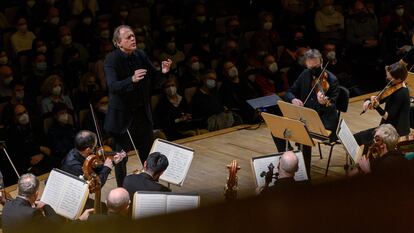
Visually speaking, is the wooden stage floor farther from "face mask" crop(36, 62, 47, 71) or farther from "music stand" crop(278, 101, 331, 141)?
"face mask" crop(36, 62, 47, 71)

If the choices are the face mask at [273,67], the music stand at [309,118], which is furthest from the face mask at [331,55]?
the music stand at [309,118]

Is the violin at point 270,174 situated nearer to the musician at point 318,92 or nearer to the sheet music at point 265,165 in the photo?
the sheet music at point 265,165

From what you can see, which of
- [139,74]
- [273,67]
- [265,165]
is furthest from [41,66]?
[265,165]

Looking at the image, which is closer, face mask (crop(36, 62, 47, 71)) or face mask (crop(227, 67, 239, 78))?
face mask (crop(36, 62, 47, 71))

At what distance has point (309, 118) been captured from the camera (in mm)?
5262

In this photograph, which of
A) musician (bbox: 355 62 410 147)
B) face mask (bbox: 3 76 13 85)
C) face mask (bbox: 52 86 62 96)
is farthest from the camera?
face mask (bbox: 3 76 13 85)

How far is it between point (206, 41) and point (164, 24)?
0.57 metres

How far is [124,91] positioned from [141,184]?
77 centimetres

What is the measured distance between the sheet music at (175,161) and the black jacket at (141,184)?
46 centimetres

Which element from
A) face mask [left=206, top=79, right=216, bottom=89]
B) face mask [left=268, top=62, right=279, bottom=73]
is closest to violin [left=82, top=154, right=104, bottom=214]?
face mask [left=206, top=79, right=216, bottom=89]

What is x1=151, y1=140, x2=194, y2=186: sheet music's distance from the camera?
A: 4668mm

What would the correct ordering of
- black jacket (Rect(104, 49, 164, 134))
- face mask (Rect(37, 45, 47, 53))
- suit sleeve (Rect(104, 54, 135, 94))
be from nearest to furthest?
suit sleeve (Rect(104, 54, 135, 94)), black jacket (Rect(104, 49, 164, 134)), face mask (Rect(37, 45, 47, 53))

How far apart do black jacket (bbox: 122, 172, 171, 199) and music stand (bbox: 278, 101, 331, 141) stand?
1.50 metres

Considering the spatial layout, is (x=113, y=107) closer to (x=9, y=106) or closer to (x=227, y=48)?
(x=9, y=106)
